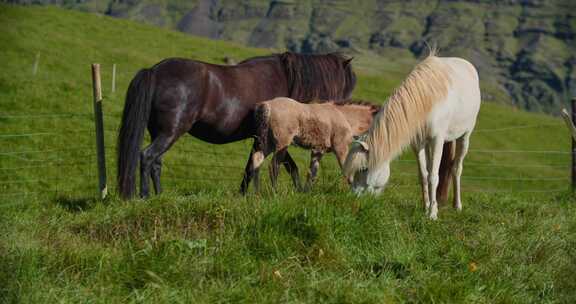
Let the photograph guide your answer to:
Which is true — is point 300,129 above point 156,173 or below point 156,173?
above

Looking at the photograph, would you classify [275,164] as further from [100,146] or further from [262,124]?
[100,146]

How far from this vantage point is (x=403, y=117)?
761 cm

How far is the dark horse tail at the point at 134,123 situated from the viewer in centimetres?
829

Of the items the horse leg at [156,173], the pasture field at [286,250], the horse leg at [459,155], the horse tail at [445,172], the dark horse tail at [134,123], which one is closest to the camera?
the pasture field at [286,250]

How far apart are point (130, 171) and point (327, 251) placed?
3807 mm

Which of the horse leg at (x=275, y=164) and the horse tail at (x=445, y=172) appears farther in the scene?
the horse tail at (x=445, y=172)

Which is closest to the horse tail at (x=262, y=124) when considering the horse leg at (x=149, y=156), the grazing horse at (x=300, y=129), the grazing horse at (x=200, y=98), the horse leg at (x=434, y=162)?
the grazing horse at (x=300, y=129)

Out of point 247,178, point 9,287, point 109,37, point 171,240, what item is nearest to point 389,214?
point 171,240

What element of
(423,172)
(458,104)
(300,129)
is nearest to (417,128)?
(423,172)

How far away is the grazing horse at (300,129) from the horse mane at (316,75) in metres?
0.58

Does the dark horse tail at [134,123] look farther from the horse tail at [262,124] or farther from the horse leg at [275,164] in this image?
the horse leg at [275,164]

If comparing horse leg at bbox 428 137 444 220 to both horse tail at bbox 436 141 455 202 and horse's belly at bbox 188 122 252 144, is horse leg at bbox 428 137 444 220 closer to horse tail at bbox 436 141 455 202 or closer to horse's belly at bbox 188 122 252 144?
horse tail at bbox 436 141 455 202

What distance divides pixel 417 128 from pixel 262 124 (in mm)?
2322

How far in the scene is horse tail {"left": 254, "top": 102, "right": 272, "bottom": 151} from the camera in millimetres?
8875
